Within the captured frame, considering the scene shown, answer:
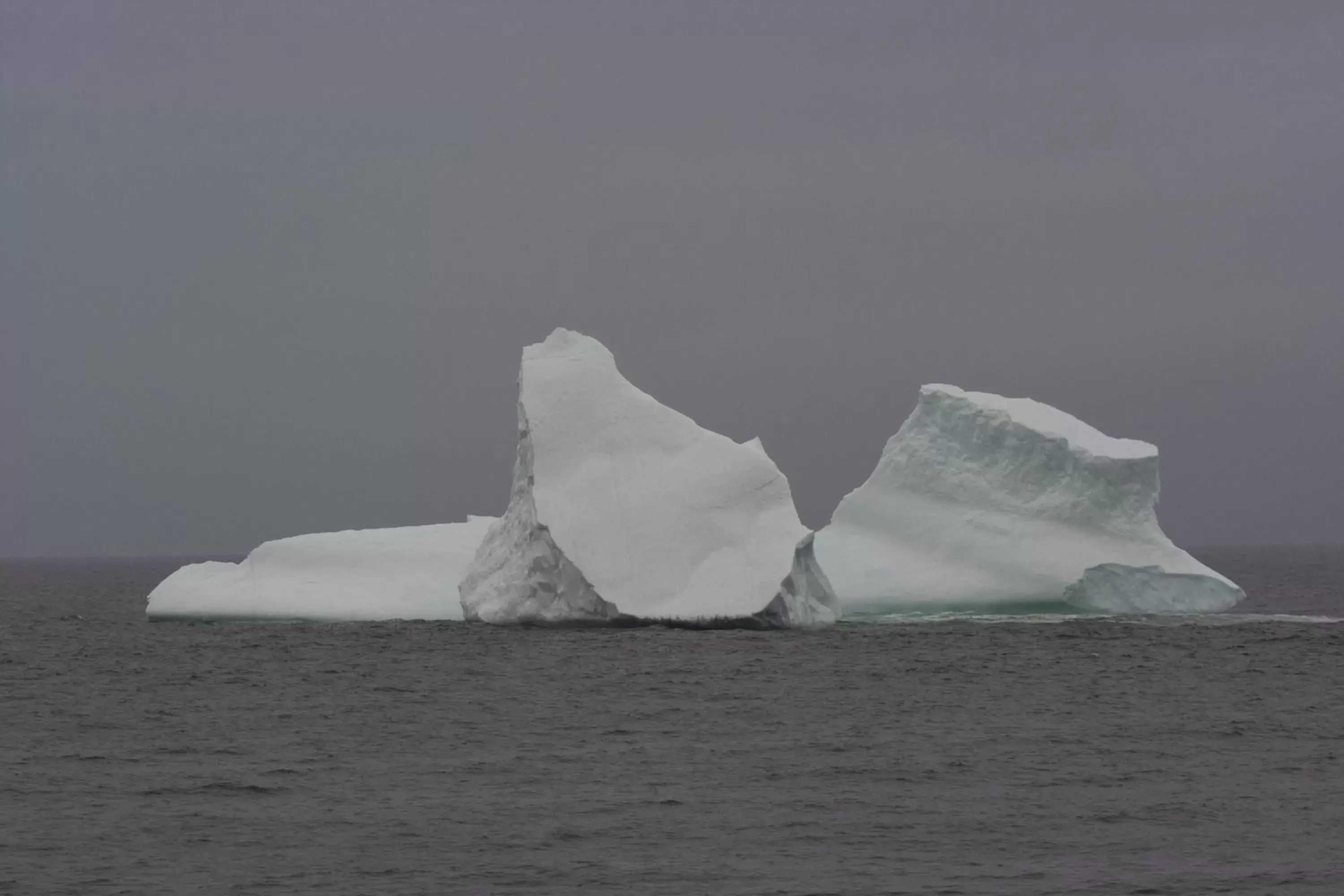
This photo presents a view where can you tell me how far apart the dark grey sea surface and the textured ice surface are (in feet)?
7.19

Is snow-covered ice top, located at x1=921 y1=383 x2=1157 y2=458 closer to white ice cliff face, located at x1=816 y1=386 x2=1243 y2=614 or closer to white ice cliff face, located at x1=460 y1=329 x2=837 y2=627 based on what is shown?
white ice cliff face, located at x1=816 y1=386 x2=1243 y2=614

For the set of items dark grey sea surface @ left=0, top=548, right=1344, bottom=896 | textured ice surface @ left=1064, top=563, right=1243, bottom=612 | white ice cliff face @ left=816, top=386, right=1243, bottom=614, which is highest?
white ice cliff face @ left=816, top=386, right=1243, bottom=614

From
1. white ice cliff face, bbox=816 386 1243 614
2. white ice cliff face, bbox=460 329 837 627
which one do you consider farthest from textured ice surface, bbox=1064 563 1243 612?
white ice cliff face, bbox=460 329 837 627

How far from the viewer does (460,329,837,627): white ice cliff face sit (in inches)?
1025

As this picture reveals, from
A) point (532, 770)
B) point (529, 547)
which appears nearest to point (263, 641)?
point (529, 547)

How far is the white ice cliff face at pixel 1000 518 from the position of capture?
2977cm

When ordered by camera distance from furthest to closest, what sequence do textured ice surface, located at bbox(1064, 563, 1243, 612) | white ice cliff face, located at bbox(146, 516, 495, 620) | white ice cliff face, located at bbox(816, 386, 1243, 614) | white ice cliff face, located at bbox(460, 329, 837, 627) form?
white ice cliff face, located at bbox(146, 516, 495, 620) < textured ice surface, located at bbox(1064, 563, 1243, 612) < white ice cliff face, located at bbox(816, 386, 1243, 614) < white ice cliff face, located at bbox(460, 329, 837, 627)

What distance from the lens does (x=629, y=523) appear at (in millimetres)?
26500

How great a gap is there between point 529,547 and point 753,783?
499 inches

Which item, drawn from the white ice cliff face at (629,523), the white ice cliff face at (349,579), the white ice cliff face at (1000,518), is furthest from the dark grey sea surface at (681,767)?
the white ice cliff face at (349,579)

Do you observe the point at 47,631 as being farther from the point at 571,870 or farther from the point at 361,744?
the point at 571,870

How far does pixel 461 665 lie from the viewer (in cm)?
2411

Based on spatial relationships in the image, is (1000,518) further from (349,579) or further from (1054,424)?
(349,579)

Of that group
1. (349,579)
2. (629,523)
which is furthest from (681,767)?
(349,579)
